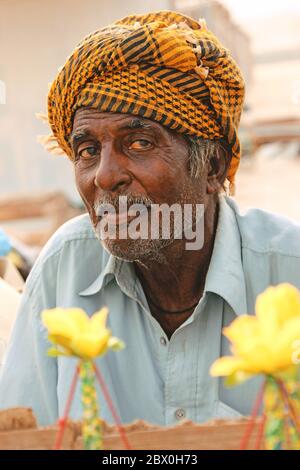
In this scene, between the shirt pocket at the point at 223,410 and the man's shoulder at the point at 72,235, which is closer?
the shirt pocket at the point at 223,410

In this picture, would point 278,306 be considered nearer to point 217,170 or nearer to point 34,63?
point 217,170

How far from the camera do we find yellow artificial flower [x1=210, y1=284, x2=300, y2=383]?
74 cm

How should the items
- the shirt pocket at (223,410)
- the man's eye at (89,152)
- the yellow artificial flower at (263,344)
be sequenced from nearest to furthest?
the yellow artificial flower at (263,344) < the shirt pocket at (223,410) < the man's eye at (89,152)

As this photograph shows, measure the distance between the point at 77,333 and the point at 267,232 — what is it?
3.97 ft

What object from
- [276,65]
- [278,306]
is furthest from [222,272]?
[276,65]

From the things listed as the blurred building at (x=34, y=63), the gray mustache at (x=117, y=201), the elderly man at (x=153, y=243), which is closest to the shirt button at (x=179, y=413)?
the elderly man at (x=153, y=243)

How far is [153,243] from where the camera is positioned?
5.92 ft

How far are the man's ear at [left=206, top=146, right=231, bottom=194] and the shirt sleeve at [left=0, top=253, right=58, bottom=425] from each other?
0.56m

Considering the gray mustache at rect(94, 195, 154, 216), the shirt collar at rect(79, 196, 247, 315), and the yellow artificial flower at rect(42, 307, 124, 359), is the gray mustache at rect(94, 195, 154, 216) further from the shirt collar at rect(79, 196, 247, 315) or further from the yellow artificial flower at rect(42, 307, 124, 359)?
the yellow artificial flower at rect(42, 307, 124, 359)

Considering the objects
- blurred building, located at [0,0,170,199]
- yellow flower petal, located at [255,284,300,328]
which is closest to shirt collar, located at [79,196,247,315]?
yellow flower petal, located at [255,284,300,328]

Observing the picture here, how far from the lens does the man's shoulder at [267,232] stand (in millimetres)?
Answer: 1882

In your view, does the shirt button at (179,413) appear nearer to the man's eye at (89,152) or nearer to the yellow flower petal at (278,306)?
the man's eye at (89,152)
